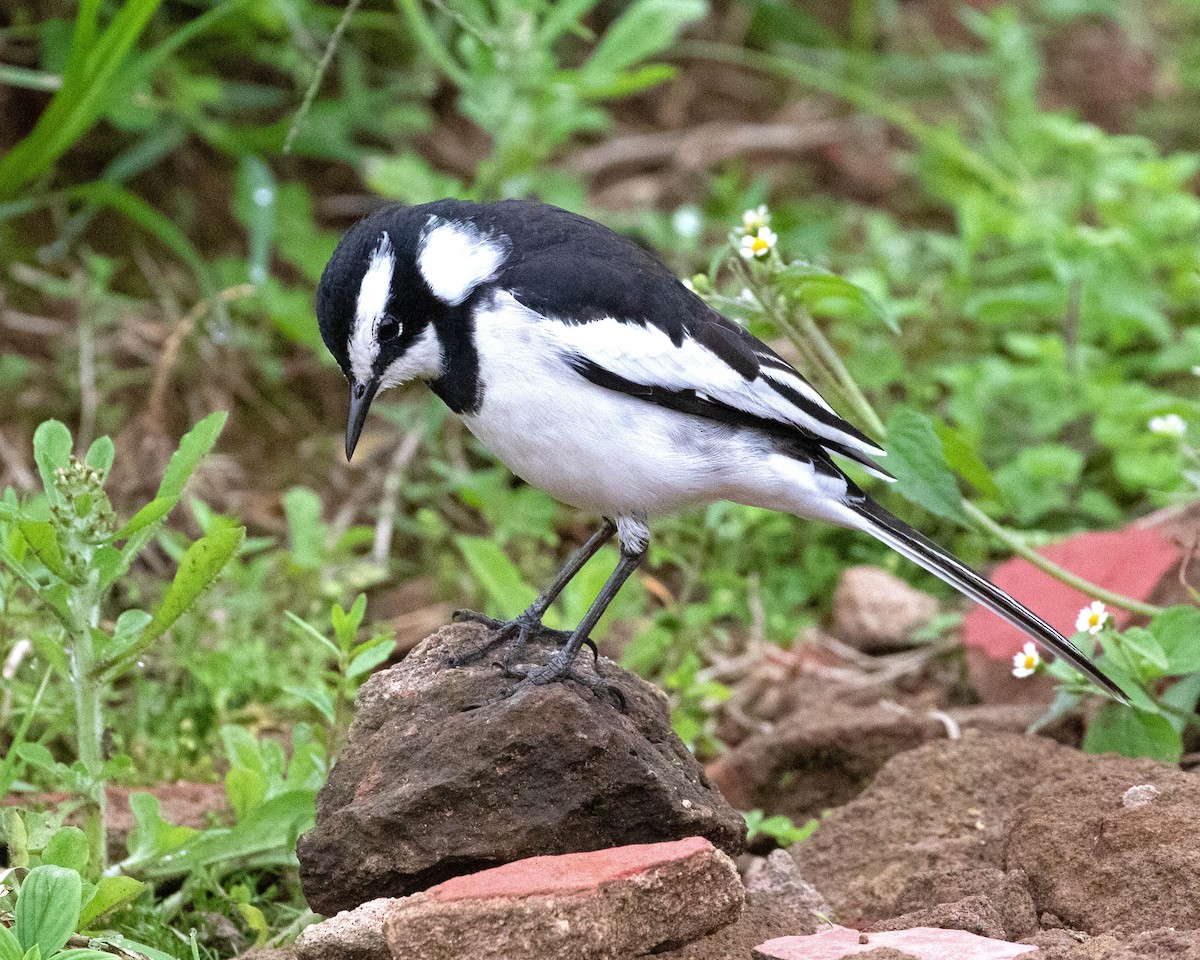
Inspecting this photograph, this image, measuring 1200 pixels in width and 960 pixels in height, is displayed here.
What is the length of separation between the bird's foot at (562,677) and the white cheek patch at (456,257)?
1037 mm

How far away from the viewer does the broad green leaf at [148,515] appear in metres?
3.61

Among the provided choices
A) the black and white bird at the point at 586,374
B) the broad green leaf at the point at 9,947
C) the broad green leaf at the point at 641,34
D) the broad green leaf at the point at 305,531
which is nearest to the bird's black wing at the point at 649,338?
the black and white bird at the point at 586,374

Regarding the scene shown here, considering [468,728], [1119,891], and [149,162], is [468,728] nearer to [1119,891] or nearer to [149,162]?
[1119,891]

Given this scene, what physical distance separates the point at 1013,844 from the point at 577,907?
129 cm

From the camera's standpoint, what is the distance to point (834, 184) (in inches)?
387

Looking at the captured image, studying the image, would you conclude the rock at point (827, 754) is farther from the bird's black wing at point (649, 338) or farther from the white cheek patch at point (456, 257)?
the white cheek patch at point (456, 257)

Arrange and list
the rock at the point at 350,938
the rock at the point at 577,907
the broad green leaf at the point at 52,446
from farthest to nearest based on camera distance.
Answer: the broad green leaf at the point at 52,446
the rock at the point at 350,938
the rock at the point at 577,907

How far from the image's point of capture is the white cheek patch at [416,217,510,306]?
4.16m

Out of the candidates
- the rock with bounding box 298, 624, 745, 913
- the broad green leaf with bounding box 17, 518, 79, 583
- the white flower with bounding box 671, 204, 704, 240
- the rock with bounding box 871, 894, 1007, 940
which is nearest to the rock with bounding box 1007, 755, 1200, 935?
the rock with bounding box 871, 894, 1007, 940

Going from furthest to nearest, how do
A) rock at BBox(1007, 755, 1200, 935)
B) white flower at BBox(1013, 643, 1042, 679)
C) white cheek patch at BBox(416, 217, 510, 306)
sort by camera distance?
white flower at BBox(1013, 643, 1042, 679) < white cheek patch at BBox(416, 217, 510, 306) < rock at BBox(1007, 755, 1200, 935)

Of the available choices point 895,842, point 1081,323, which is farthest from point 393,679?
point 1081,323

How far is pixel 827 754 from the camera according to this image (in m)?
4.92

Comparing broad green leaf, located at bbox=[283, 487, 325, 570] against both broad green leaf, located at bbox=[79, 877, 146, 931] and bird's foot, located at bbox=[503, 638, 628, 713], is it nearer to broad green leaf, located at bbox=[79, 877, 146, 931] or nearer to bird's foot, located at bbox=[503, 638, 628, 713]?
bird's foot, located at bbox=[503, 638, 628, 713]

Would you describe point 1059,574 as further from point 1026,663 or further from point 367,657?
point 367,657
